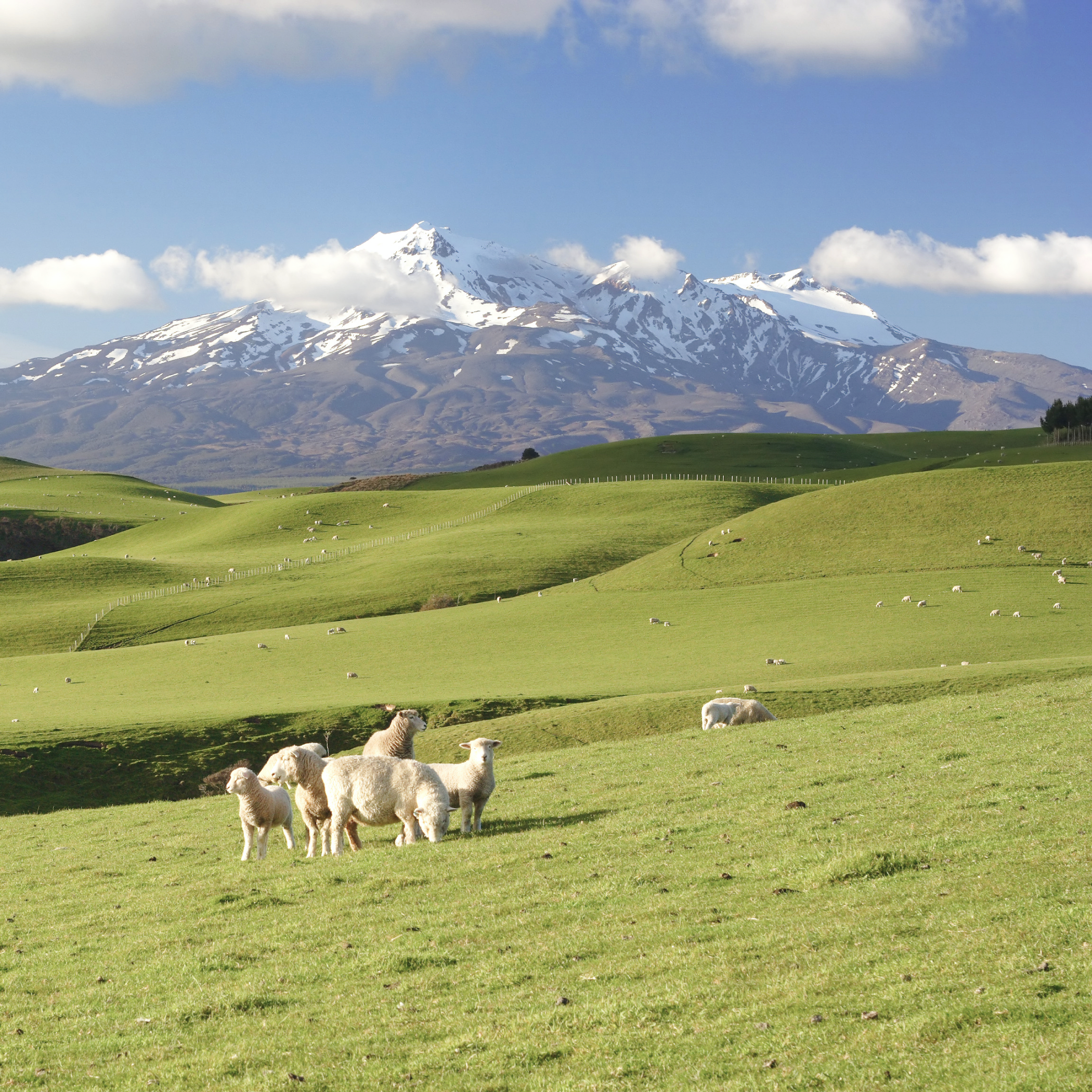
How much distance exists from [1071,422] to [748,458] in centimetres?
4087

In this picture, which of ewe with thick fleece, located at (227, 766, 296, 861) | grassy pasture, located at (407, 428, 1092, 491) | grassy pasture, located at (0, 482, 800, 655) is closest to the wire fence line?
grassy pasture, located at (0, 482, 800, 655)

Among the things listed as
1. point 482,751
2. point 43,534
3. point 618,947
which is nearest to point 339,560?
point 43,534

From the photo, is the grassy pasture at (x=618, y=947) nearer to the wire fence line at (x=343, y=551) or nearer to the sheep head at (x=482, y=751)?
the sheep head at (x=482, y=751)

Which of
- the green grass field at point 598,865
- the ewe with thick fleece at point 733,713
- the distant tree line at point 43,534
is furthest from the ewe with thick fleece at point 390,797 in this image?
the distant tree line at point 43,534

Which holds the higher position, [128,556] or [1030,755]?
[128,556]

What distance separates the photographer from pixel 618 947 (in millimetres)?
12461

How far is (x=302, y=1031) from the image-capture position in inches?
429

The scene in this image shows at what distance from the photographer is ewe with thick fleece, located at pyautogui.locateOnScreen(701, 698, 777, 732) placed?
3228 cm

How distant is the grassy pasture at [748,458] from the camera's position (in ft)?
448

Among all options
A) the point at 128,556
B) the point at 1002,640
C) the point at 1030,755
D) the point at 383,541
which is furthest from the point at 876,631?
the point at 128,556

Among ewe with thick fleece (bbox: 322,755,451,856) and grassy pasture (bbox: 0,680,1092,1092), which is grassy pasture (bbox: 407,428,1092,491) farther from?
ewe with thick fleece (bbox: 322,755,451,856)

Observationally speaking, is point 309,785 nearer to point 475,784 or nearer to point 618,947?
point 475,784

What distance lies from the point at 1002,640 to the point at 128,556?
250ft

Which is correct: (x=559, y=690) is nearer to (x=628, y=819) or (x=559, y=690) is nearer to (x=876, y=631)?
(x=876, y=631)
